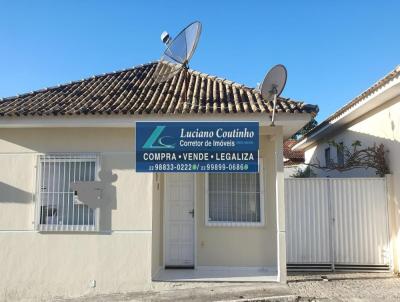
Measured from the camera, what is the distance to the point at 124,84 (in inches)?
422

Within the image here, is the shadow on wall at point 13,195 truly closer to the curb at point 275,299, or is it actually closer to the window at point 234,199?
the window at point 234,199

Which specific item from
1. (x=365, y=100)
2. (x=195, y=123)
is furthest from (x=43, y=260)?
(x=365, y=100)

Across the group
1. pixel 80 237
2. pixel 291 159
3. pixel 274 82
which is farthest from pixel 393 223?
pixel 291 159

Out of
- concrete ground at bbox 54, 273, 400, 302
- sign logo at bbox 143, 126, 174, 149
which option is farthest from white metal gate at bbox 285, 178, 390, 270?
sign logo at bbox 143, 126, 174, 149

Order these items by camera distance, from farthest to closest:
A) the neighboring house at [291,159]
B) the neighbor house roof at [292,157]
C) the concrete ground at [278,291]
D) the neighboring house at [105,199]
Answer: the neighbor house roof at [292,157] < the neighboring house at [291,159] < the neighboring house at [105,199] < the concrete ground at [278,291]

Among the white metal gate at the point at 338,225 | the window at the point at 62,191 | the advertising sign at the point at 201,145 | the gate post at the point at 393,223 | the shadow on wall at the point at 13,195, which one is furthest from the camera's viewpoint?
the white metal gate at the point at 338,225

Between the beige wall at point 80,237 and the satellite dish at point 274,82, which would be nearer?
the satellite dish at point 274,82

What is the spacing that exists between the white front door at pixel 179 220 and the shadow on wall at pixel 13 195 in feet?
10.5

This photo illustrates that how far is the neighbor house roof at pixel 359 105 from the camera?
877 cm

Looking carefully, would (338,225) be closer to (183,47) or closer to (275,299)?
(275,299)

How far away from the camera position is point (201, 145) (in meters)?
8.17

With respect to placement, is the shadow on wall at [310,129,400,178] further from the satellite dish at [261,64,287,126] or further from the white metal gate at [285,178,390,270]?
the satellite dish at [261,64,287,126]

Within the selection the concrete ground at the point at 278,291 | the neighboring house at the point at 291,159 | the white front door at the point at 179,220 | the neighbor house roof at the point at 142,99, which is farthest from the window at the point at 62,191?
the neighboring house at the point at 291,159

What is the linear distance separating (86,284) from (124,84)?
5.25 meters
